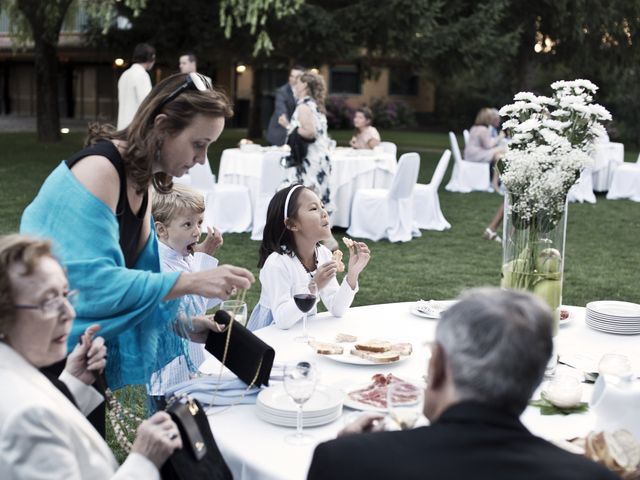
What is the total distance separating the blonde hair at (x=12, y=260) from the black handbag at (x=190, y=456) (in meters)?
0.43

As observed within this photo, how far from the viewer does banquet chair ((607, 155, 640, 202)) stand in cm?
1361

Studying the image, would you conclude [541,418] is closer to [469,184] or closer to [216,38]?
[469,184]

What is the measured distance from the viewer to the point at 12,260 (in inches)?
68.8

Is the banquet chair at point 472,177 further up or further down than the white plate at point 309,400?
further down

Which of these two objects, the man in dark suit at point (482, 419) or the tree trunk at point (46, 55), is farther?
the tree trunk at point (46, 55)

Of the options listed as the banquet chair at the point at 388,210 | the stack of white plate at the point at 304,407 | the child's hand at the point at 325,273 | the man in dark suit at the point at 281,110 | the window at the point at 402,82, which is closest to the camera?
the stack of white plate at the point at 304,407

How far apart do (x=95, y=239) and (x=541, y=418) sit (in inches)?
52.6

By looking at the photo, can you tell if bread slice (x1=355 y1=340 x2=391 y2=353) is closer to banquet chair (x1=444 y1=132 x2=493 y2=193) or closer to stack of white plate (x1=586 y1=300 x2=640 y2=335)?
stack of white plate (x1=586 y1=300 x2=640 y2=335)

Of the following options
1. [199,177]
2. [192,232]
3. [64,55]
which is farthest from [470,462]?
[64,55]

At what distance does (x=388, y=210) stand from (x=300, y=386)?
7.35 m

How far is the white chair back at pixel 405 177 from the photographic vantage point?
9023 mm

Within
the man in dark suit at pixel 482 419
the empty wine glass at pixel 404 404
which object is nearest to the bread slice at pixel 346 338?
the empty wine glass at pixel 404 404

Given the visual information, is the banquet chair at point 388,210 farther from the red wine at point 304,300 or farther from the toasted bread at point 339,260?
the red wine at point 304,300

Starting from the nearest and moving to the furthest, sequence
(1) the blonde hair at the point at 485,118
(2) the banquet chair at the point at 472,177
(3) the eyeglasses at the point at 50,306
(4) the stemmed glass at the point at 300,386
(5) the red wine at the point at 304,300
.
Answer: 1. (3) the eyeglasses at the point at 50,306
2. (4) the stemmed glass at the point at 300,386
3. (5) the red wine at the point at 304,300
4. (1) the blonde hair at the point at 485,118
5. (2) the banquet chair at the point at 472,177
